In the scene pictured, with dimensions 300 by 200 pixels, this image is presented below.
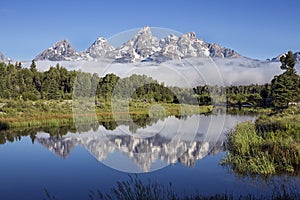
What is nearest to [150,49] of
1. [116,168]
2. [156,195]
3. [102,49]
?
[102,49]

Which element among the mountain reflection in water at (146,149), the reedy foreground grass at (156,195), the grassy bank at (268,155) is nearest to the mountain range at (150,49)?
the mountain reflection in water at (146,149)

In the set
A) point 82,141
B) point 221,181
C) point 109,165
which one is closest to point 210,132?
point 82,141

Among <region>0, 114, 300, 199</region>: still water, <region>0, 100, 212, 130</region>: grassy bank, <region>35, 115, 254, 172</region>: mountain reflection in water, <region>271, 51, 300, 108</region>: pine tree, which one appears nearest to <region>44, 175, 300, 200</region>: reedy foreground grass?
<region>0, 114, 300, 199</region>: still water

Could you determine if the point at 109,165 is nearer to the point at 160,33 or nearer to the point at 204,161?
the point at 204,161

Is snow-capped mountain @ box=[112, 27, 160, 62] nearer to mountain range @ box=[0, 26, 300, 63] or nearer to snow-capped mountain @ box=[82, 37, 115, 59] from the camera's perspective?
mountain range @ box=[0, 26, 300, 63]

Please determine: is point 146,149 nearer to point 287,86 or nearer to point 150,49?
point 150,49
